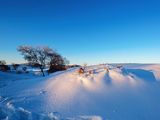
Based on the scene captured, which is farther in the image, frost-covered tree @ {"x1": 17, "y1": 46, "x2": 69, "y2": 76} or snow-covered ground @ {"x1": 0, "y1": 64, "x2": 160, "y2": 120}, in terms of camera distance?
frost-covered tree @ {"x1": 17, "y1": 46, "x2": 69, "y2": 76}

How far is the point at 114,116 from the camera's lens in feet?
15.3

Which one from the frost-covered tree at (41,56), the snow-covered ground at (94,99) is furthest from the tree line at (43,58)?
the snow-covered ground at (94,99)

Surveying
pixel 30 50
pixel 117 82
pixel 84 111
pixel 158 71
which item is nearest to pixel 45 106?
pixel 84 111

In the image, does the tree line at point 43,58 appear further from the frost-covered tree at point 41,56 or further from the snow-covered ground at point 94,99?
the snow-covered ground at point 94,99

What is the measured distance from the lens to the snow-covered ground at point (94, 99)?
15.9 feet

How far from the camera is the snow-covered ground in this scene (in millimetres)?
4844

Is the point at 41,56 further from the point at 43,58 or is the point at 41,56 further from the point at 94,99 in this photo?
the point at 94,99

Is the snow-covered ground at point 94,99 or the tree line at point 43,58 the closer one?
the snow-covered ground at point 94,99

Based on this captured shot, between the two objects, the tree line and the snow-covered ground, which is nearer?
the snow-covered ground

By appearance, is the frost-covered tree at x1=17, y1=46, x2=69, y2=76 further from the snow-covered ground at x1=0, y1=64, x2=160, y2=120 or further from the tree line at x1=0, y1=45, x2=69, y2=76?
the snow-covered ground at x1=0, y1=64, x2=160, y2=120

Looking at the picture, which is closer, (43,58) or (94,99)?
(94,99)

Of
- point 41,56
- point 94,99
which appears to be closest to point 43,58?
point 41,56

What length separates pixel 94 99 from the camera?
18.3 feet

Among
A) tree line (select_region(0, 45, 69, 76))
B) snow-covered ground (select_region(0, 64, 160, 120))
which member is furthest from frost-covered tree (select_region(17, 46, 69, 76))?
snow-covered ground (select_region(0, 64, 160, 120))
